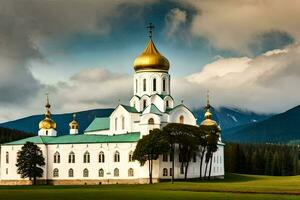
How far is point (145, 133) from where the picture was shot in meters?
104

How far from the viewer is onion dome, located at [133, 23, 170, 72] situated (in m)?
112

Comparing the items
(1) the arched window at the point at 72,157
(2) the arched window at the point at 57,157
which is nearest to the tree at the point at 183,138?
(1) the arched window at the point at 72,157

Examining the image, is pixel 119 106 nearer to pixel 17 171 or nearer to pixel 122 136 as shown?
pixel 122 136

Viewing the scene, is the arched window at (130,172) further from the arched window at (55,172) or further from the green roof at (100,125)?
the green roof at (100,125)

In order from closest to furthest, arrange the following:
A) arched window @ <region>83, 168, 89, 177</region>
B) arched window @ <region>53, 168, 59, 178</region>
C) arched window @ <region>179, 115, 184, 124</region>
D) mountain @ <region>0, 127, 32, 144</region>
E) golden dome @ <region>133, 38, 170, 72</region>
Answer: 1. arched window @ <region>83, 168, 89, 177</region>
2. arched window @ <region>179, 115, 184, 124</region>
3. arched window @ <region>53, 168, 59, 178</region>
4. golden dome @ <region>133, 38, 170, 72</region>
5. mountain @ <region>0, 127, 32, 144</region>

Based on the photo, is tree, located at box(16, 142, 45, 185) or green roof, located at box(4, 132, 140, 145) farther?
tree, located at box(16, 142, 45, 185)

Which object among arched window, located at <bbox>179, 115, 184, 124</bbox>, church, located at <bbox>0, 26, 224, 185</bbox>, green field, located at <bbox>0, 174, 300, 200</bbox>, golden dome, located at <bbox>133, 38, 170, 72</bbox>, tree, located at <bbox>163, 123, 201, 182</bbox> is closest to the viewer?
green field, located at <bbox>0, 174, 300, 200</bbox>

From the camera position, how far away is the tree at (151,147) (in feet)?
318

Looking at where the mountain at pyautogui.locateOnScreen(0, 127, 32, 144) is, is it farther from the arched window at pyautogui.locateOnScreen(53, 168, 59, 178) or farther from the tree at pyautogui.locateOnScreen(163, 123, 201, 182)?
the tree at pyautogui.locateOnScreen(163, 123, 201, 182)

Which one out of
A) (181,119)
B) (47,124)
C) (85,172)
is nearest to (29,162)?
(85,172)

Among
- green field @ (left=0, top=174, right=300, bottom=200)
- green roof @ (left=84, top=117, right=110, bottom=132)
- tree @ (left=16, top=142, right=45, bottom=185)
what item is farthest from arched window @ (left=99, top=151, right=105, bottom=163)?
green field @ (left=0, top=174, right=300, bottom=200)

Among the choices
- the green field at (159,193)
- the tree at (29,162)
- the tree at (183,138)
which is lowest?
the green field at (159,193)

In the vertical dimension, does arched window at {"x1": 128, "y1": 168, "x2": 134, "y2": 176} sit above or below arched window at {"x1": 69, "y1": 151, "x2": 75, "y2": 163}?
below

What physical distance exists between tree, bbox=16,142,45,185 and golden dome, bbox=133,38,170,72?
22.6 m
